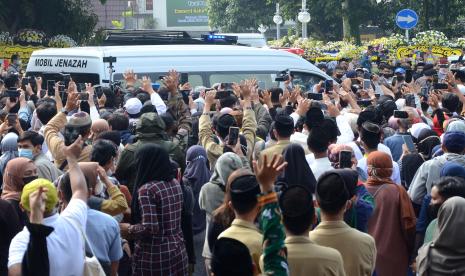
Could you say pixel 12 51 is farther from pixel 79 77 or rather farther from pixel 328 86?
pixel 328 86

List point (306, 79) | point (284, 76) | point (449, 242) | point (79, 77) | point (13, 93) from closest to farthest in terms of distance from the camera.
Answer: point (449, 242) → point (13, 93) → point (284, 76) → point (79, 77) → point (306, 79)

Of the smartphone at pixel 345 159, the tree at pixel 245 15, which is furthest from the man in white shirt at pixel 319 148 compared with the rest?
the tree at pixel 245 15

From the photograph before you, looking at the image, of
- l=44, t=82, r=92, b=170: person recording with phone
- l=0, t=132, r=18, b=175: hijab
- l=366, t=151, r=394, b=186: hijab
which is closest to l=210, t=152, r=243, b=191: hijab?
l=366, t=151, r=394, b=186: hijab

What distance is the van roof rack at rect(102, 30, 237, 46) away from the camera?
19281 mm

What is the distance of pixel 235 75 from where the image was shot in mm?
15953

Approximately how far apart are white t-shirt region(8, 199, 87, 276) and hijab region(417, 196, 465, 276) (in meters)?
2.22

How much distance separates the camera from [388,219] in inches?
277

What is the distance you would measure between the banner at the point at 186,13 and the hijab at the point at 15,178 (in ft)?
396

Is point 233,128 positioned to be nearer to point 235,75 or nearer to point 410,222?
point 410,222

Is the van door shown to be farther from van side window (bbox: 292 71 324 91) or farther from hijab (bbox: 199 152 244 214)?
hijab (bbox: 199 152 244 214)

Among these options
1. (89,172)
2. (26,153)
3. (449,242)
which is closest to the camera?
(449,242)

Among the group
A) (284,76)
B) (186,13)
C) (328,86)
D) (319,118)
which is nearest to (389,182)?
(319,118)

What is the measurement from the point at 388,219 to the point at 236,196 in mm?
1888

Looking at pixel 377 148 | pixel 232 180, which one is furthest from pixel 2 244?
pixel 377 148
